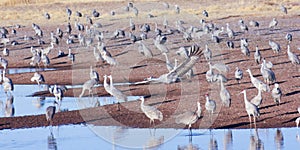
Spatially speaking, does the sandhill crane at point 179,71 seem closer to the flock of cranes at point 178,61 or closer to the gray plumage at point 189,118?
the flock of cranes at point 178,61

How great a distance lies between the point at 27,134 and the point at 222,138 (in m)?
4.23

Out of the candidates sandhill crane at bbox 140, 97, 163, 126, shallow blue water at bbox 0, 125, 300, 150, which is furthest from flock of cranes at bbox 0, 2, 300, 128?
shallow blue water at bbox 0, 125, 300, 150

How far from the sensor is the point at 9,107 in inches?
846

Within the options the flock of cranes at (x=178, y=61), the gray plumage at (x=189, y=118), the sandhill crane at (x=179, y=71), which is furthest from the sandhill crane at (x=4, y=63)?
the gray plumage at (x=189, y=118)

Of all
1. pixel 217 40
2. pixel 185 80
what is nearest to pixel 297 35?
pixel 217 40

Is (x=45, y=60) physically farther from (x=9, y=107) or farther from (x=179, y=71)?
(x=9, y=107)

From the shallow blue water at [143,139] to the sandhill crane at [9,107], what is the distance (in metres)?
2.52

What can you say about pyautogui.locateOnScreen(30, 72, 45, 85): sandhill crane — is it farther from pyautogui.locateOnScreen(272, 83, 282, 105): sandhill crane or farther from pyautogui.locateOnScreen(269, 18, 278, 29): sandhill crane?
pyautogui.locateOnScreen(269, 18, 278, 29): sandhill crane

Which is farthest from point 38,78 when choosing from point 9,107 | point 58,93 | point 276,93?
point 276,93

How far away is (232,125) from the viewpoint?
17266mm

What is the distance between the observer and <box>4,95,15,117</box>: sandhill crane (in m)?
20.4

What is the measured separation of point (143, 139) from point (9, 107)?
6.16 metres

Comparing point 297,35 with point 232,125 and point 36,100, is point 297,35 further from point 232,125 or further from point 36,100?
point 232,125

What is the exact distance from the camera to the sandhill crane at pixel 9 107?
66.8ft
